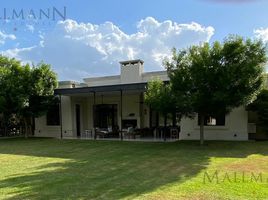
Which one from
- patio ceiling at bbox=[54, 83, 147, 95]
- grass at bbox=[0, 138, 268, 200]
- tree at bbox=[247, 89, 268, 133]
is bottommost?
grass at bbox=[0, 138, 268, 200]

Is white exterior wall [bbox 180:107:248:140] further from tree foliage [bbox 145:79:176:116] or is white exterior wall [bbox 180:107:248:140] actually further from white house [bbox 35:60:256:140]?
tree foliage [bbox 145:79:176:116]

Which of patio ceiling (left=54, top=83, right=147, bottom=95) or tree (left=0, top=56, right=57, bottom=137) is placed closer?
patio ceiling (left=54, top=83, right=147, bottom=95)

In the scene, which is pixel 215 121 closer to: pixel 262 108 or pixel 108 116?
pixel 262 108

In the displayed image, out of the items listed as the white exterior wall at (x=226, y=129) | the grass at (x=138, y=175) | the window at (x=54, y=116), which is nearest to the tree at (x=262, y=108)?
the white exterior wall at (x=226, y=129)

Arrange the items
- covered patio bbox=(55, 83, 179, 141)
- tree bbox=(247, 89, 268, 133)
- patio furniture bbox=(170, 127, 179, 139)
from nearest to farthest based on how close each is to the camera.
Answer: tree bbox=(247, 89, 268, 133) < patio furniture bbox=(170, 127, 179, 139) < covered patio bbox=(55, 83, 179, 141)

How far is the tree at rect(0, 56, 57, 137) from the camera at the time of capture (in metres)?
19.2

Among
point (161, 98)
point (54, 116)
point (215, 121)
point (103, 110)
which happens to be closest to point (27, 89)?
point (54, 116)

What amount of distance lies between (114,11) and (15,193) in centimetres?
914

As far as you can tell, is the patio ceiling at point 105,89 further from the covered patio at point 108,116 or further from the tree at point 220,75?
the tree at point 220,75

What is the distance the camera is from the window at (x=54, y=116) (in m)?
22.3

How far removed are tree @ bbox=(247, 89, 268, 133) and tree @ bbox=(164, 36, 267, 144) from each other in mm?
2422

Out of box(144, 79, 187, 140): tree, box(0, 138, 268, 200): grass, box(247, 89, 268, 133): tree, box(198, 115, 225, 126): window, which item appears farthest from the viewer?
box(198, 115, 225, 126): window

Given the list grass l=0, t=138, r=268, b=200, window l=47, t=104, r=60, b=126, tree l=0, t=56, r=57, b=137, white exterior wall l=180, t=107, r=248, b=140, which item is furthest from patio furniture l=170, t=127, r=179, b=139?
window l=47, t=104, r=60, b=126

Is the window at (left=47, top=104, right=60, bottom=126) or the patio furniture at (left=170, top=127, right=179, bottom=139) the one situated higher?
the window at (left=47, top=104, right=60, bottom=126)
